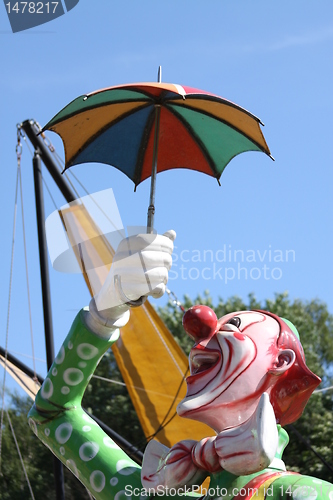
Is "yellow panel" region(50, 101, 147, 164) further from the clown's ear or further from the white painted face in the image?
the clown's ear

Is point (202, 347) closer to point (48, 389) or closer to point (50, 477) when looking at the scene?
point (48, 389)

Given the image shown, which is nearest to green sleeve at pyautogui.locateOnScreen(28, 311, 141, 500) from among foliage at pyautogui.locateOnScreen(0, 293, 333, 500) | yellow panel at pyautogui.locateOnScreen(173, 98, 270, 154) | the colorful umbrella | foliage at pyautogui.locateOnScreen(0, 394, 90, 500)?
the colorful umbrella

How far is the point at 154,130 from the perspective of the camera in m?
3.08

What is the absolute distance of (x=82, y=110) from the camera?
9.54 ft

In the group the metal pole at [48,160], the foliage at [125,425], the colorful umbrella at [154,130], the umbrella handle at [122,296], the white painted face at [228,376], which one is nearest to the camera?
the white painted face at [228,376]

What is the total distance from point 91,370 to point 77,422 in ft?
0.63

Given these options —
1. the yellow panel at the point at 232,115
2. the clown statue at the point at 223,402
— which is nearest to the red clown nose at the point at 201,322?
the clown statue at the point at 223,402

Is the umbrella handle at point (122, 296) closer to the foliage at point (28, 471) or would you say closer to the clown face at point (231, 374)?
the clown face at point (231, 374)

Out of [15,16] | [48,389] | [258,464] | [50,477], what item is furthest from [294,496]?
[50,477]

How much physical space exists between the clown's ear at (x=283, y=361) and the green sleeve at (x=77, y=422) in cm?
64

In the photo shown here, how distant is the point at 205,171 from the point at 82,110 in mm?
621

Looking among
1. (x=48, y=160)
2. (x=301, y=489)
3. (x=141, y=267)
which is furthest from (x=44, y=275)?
(x=301, y=489)

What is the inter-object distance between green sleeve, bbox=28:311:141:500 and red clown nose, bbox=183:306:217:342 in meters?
0.47

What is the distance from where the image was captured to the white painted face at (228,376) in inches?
102
